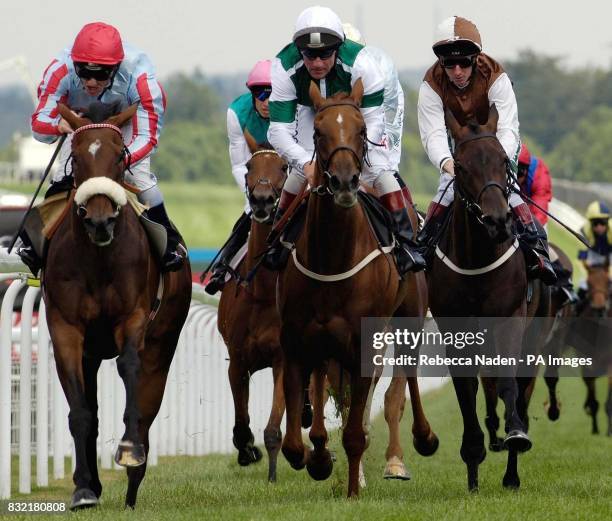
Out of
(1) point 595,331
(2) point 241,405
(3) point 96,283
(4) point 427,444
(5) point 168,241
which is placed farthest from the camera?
(1) point 595,331

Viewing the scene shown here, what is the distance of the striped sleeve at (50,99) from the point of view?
811 cm

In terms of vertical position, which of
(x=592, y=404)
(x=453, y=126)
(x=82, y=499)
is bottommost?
(x=82, y=499)

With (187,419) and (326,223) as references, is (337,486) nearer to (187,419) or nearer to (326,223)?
(326,223)

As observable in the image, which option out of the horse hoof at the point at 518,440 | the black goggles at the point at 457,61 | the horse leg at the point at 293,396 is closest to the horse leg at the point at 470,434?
the horse hoof at the point at 518,440

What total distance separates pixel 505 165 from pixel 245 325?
8.36 feet

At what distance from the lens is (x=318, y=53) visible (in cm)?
831

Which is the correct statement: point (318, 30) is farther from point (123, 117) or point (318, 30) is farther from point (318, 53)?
point (123, 117)

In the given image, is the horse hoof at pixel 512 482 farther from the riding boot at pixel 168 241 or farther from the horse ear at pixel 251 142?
the horse ear at pixel 251 142

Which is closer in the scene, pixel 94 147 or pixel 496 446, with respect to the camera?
pixel 94 147

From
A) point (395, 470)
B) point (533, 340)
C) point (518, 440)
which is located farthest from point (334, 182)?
point (533, 340)

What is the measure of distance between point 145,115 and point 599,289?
10.2 m

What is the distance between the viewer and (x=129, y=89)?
27.4 feet

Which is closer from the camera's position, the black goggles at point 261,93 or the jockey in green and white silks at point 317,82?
the jockey in green and white silks at point 317,82

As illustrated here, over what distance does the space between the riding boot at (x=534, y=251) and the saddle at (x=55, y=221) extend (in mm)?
2278
